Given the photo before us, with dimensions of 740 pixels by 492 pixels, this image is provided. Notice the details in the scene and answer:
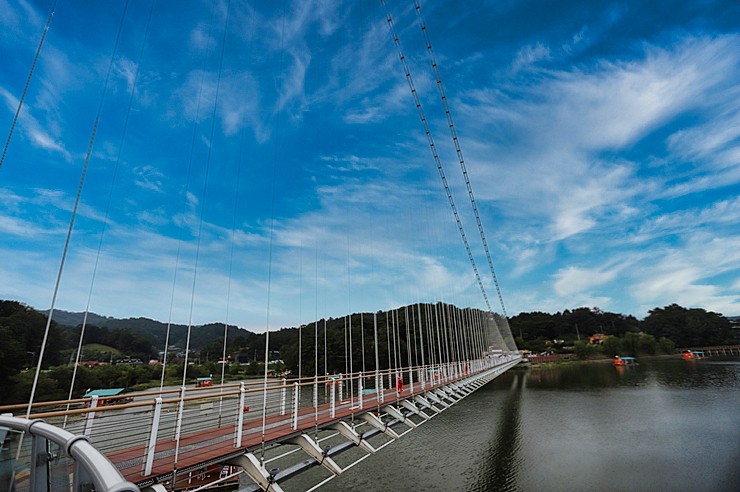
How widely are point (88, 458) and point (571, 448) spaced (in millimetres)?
23237

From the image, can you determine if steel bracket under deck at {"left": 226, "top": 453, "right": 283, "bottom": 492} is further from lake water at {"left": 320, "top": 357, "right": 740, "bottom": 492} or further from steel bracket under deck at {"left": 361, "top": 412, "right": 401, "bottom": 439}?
lake water at {"left": 320, "top": 357, "right": 740, "bottom": 492}

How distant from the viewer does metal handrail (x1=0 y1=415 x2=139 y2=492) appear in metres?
0.95

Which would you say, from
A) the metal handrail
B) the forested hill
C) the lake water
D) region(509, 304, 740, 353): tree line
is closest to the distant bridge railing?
region(509, 304, 740, 353): tree line

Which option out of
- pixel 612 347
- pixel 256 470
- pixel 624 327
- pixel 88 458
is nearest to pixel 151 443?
pixel 256 470

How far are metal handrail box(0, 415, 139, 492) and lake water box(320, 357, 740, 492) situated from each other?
1409 cm

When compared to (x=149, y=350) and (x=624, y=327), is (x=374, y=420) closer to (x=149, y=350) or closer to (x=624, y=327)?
(x=149, y=350)

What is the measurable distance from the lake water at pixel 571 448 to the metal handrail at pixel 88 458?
46.2 ft

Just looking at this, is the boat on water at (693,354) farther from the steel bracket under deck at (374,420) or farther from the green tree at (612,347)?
the steel bracket under deck at (374,420)

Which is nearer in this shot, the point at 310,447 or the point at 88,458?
the point at 88,458

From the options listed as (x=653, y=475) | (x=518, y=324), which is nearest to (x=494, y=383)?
(x=653, y=475)

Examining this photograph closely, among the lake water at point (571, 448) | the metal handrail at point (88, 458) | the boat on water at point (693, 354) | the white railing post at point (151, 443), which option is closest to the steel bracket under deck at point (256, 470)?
the white railing post at point (151, 443)

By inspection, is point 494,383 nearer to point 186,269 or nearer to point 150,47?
point 186,269

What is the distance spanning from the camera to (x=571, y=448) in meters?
19.1

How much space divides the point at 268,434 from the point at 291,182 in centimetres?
1578
